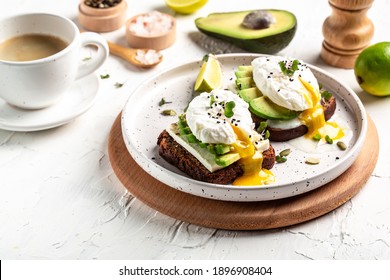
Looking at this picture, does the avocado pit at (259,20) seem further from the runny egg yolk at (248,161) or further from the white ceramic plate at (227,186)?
the runny egg yolk at (248,161)

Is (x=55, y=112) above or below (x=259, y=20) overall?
below

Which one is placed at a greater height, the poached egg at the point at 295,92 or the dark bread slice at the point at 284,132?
the poached egg at the point at 295,92

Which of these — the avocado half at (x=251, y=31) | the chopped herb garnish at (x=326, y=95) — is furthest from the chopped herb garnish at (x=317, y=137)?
the avocado half at (x=251, y=31)

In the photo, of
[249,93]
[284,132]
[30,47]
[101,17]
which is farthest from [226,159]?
Result: [101,17]

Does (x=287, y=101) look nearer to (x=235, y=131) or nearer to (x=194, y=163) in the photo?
(x=235, y=131)

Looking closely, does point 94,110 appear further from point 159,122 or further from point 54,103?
point 159,122

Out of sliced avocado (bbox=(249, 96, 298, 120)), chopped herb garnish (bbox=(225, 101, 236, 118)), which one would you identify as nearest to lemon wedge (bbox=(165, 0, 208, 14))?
sliced avocado (bbox=(249, 96, 298, 120))
